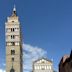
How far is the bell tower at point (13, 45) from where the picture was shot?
109 m

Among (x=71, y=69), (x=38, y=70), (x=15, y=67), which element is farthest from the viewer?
(x=38, y=70)

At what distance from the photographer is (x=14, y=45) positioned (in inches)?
4417

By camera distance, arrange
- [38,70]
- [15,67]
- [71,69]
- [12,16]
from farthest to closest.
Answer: [38,70], [12,16], [15,67], [71,69]

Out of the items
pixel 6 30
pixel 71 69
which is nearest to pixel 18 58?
pixel 6 30

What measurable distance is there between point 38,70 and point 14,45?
84.3 ft

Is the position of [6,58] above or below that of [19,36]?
below

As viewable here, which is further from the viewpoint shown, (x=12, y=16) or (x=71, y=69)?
(x=12, y=16)

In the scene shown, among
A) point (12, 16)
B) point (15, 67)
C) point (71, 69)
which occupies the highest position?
point (12, 16)

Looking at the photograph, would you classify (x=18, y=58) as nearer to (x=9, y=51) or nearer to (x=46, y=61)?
(x=9, y=51)

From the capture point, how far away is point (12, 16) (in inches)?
4587

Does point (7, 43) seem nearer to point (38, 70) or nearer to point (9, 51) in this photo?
point (9, 51)

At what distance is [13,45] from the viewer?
111750 millimetres

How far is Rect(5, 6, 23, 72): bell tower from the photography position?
10912 centimetres

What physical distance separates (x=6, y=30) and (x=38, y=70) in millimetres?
28251
